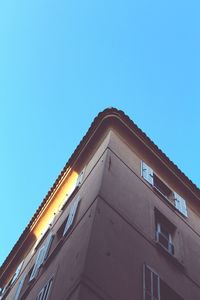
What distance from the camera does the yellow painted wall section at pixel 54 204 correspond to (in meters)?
15.0

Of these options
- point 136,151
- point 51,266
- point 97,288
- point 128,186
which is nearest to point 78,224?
point 51,266

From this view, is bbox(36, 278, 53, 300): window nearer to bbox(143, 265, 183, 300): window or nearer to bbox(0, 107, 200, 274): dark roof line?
bbox(143, 265, 183, 300): window

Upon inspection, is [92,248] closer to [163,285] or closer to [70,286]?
[70,286]

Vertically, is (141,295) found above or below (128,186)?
below

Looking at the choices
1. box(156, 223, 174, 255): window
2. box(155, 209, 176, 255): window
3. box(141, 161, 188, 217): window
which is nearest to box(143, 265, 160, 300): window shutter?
box(156, 223, 174, 255): window

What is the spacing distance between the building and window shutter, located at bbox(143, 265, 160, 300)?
0.03 metres

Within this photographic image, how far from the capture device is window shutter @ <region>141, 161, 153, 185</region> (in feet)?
42.2

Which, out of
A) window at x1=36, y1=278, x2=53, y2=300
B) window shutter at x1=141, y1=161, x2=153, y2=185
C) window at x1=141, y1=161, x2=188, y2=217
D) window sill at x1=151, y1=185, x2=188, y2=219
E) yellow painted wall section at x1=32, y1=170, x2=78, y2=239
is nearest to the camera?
window at x1=36, y1=278, x2=53, y2=300

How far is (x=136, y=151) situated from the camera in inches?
546

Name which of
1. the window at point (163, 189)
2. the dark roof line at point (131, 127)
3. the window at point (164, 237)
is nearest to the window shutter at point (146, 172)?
the window at point (163, 189)

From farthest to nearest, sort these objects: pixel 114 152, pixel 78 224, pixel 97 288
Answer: pixel 114 152
pixel 78 224
pixel 97 288

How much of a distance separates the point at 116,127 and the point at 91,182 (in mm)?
2973

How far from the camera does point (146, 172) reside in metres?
13.1

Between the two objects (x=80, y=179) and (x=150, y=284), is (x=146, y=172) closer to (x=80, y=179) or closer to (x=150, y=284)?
(x=80, y=179)
